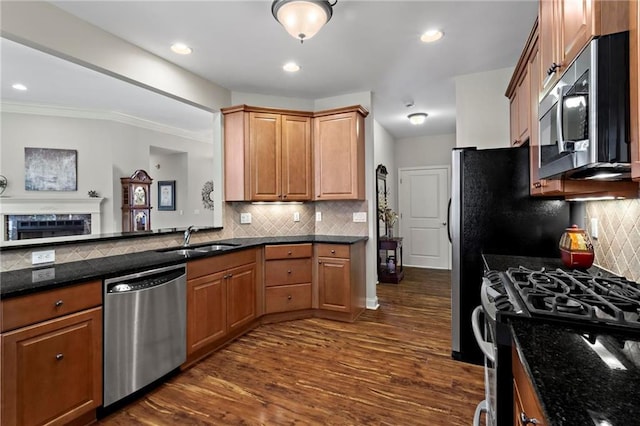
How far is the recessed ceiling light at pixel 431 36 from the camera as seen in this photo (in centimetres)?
262

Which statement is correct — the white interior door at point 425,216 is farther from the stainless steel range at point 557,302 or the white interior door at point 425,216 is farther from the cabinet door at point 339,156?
the stainless steel range at point 557,302

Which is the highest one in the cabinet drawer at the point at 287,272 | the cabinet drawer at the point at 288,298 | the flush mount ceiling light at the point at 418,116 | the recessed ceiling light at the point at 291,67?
the recessed ceiling light at the point at 291,67

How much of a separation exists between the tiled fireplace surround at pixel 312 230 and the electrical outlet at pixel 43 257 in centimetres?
3

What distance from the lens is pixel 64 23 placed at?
7.50 ft

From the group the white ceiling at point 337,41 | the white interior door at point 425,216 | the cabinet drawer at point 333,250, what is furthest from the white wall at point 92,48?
the white interior door at point 425,216

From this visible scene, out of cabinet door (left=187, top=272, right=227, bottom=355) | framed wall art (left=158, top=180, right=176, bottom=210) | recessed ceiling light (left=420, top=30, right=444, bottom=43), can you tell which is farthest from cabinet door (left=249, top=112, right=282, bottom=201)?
framed wall art (left=158, top=180, right=176, bottom=210)

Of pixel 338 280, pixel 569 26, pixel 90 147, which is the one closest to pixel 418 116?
pixel 338 280

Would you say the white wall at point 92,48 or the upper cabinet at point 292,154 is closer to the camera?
the white wall at point 92,48

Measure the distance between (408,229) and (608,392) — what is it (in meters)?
6.08

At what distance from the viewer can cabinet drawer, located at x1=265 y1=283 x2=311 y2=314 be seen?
3484mm

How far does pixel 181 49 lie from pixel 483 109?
10.3 ft

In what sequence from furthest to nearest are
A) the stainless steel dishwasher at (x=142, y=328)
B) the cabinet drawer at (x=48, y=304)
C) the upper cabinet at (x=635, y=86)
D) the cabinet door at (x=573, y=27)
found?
the stainless steel dishwasher at (x=142, y=328), the cabinet drawer at (x=48, y=304), the cabinet door at (x=573, y=27), the upper cabinet at (x=635, y=86)

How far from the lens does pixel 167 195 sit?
749 centimetres

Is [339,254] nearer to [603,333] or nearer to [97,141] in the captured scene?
[603,333]
